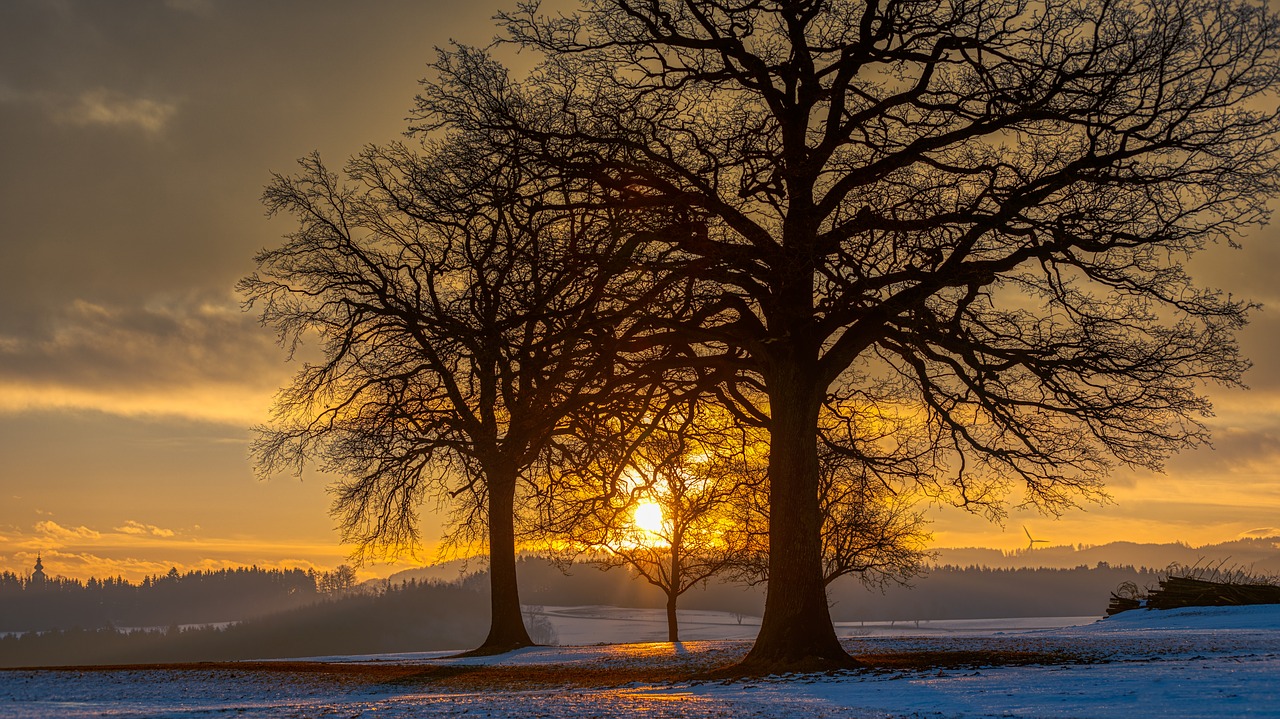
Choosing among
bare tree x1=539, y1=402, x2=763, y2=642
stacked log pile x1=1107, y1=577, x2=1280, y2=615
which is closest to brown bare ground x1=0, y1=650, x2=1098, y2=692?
bare tree x1=539, y1=402, x2=763, y2=642

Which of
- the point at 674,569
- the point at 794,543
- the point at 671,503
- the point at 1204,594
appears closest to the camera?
the point at 794,543

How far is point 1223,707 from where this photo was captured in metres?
Result: 8.90

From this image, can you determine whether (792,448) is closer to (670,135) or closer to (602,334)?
(602,334)

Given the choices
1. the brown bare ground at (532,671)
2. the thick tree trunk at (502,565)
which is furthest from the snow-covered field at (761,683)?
the thick tree trunk at (502,565)

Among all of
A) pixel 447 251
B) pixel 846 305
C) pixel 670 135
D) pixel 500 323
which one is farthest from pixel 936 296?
pixel 447 251

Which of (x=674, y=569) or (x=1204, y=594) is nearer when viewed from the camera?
(x=1204, y=594)

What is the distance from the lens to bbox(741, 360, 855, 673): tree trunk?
16.8 m

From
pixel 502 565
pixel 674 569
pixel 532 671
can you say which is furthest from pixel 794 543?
pixel 674 569

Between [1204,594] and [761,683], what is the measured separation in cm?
2050

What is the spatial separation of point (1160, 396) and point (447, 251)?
1769 cm

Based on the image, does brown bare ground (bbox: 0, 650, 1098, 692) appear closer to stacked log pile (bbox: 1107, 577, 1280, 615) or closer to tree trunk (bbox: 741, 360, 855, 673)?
tree trunk (bbox: 741, 360, 855, 673)

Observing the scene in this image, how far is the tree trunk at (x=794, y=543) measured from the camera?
55.1ft

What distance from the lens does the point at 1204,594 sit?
28.1m

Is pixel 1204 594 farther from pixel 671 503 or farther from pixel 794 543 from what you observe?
pixel 794 543
